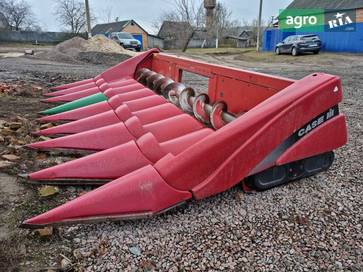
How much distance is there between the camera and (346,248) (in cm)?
178

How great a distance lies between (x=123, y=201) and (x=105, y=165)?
499 mm

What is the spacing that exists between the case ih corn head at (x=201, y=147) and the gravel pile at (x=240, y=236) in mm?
139

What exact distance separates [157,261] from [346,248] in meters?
1.08

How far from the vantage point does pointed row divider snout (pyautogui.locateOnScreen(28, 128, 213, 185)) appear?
213 cm

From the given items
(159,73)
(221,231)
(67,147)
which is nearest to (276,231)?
(221,231)

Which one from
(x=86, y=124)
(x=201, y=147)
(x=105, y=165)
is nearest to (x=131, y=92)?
(x=86, y=124)

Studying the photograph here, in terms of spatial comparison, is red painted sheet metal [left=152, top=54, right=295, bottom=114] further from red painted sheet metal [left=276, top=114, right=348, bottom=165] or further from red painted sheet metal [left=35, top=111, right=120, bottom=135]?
red painted sheet metal [left=35, top=111, right=120, bottom=135]

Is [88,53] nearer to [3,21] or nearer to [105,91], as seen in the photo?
[105,91]

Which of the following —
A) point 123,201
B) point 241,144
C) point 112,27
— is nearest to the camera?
point 123,201

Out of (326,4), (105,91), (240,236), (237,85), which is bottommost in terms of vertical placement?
(240,236)

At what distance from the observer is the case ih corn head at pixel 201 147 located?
177 centimetres

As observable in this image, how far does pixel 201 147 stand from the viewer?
1.89m

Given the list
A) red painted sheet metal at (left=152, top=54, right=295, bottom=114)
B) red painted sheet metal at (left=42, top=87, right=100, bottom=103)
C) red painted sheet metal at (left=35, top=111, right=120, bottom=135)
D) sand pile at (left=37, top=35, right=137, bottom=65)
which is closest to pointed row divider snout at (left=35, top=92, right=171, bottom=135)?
red painted sheet metal at (left=35, top=111, right=120, bottom=135)

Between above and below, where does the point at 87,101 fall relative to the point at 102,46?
below
